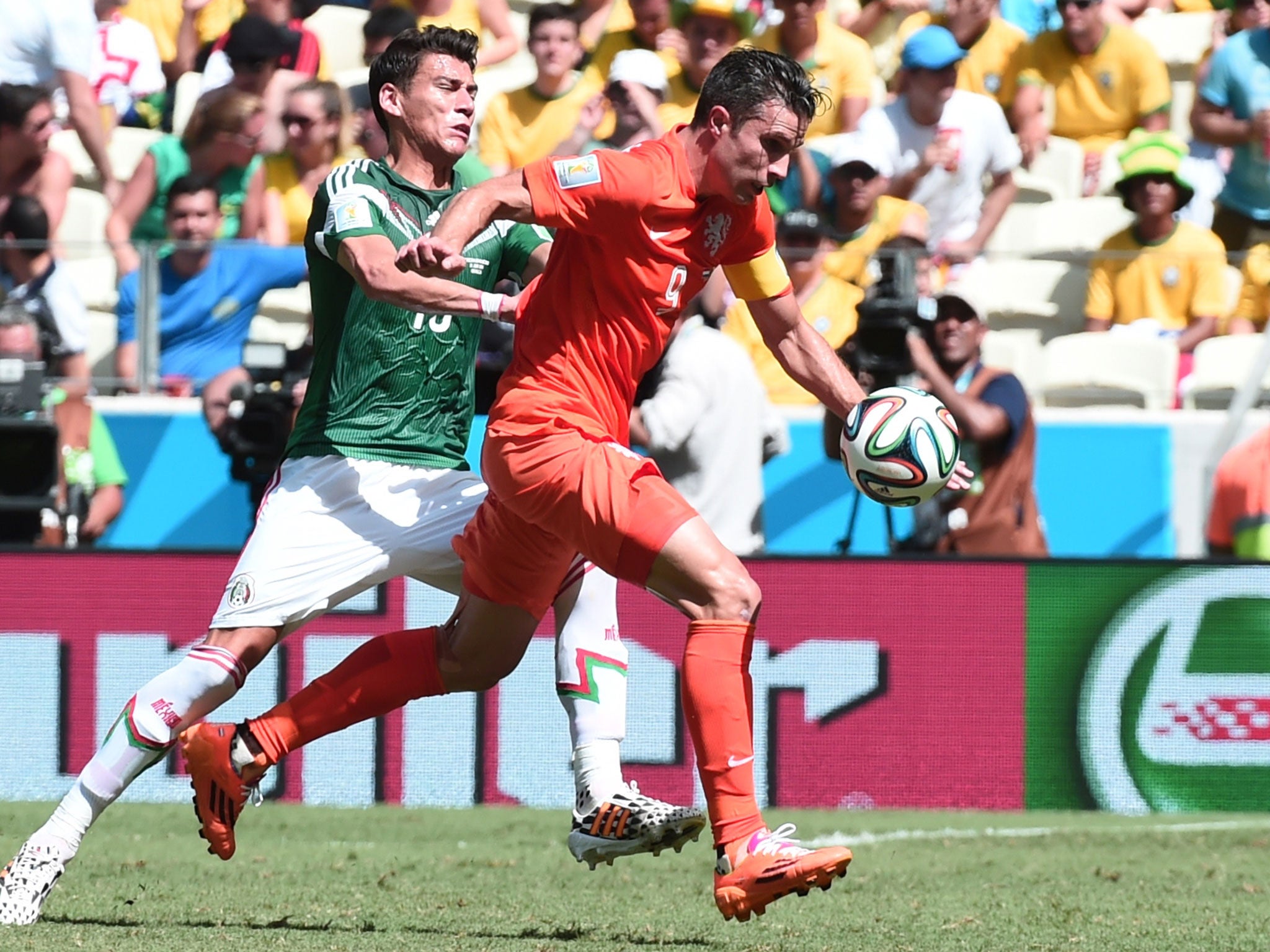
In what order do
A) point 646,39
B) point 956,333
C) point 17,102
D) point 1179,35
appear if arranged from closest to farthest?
point 956,333 → point 17,102 → point 646,39 → point 1179,35

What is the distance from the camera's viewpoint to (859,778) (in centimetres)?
863

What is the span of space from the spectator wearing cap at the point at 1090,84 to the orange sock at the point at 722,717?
795cm

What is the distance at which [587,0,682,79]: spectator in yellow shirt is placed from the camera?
12125 millimetres

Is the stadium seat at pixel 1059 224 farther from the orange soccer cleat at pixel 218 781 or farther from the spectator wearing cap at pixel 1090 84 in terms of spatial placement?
the orange soccer cleat at pixel 218 781

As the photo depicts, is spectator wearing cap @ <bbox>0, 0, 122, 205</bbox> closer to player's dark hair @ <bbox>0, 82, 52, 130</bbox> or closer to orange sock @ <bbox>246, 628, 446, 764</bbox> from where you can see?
player's dark hair @ <bbox>0, 82, 52, 130</bbox>

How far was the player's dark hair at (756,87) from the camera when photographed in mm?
5137

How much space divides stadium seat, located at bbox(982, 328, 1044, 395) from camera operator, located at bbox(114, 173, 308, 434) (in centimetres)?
354

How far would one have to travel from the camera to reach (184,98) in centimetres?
1284

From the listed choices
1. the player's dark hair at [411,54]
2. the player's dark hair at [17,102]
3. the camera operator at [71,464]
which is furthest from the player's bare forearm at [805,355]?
the player's dark hair at [17,102]

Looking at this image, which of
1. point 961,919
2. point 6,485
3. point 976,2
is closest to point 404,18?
point 976,2

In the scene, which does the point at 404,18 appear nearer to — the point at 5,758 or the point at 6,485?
the point at 6,485

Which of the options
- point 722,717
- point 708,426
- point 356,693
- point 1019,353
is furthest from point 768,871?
point 1019,353

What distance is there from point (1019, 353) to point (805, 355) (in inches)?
185

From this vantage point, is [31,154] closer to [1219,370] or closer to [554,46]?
[554,46]
